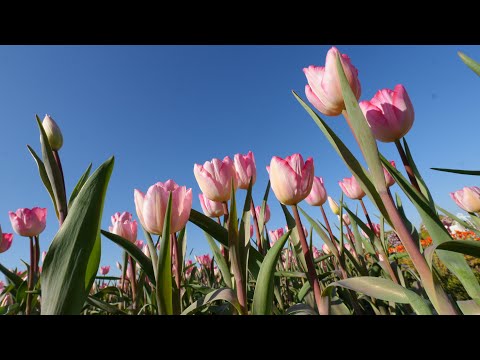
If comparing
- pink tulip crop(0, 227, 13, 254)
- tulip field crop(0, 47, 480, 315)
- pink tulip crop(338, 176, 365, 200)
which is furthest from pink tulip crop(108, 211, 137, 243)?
pink tulip crop(0, 227, 13, 254)

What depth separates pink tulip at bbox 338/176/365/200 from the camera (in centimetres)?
183

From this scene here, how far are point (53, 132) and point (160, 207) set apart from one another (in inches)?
26.6

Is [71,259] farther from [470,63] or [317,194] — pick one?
[317,194]

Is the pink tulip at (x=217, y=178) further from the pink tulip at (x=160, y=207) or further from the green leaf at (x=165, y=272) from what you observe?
the green leaf at (x=165, y=272)

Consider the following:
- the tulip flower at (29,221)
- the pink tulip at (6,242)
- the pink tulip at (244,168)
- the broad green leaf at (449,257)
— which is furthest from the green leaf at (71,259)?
the pink tulip at (6,242)

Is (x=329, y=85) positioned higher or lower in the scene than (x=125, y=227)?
higher

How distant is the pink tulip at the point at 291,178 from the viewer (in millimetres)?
939

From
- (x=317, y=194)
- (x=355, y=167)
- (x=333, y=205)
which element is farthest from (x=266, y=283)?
(x=333, y=205)

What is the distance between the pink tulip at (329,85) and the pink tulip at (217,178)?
37 centimetres

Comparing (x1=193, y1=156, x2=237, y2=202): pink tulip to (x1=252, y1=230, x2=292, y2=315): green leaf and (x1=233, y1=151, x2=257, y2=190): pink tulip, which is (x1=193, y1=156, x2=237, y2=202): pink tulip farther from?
(x1=252, y1=230, x2=292, y2=315): green leaf

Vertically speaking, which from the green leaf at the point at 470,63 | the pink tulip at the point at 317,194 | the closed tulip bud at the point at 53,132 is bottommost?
the pink tulip at the point at 317,194

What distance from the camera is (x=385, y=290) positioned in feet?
1.93
